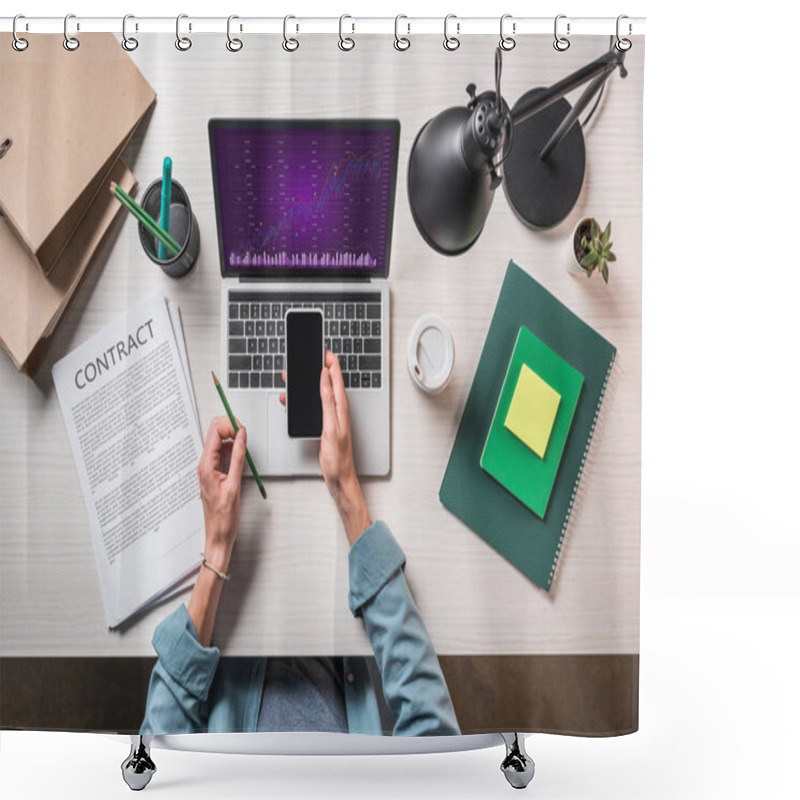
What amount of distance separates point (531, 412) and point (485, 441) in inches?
3.3

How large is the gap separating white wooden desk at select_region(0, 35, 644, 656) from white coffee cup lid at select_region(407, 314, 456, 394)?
0.02 metres

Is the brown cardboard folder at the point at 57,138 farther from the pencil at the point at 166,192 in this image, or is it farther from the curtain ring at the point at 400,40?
the curtain ring at the point at 400,40

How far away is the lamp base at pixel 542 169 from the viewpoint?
1.41 meters

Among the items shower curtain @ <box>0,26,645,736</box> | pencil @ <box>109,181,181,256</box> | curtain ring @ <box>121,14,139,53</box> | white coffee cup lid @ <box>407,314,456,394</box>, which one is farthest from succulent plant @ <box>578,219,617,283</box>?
curtain ring @ <box>121,14,139,53</box>

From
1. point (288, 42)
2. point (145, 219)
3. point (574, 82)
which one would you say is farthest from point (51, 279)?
point (574, 82)

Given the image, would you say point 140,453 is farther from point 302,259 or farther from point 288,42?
point 288,42

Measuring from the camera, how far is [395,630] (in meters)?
1.38

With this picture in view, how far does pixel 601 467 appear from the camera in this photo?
1.44 m

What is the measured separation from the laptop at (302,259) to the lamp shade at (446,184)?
0.13 ft

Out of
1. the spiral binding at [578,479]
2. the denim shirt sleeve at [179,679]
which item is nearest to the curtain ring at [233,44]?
the spiral binding at [578,479]

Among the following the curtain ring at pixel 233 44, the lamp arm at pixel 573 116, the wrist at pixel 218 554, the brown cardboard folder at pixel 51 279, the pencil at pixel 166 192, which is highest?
the curtain ring at pixel 233 44

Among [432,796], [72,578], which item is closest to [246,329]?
[72,578]

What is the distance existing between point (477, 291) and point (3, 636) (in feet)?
2.96

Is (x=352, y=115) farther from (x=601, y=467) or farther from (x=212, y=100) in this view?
(x=601, y=467)
